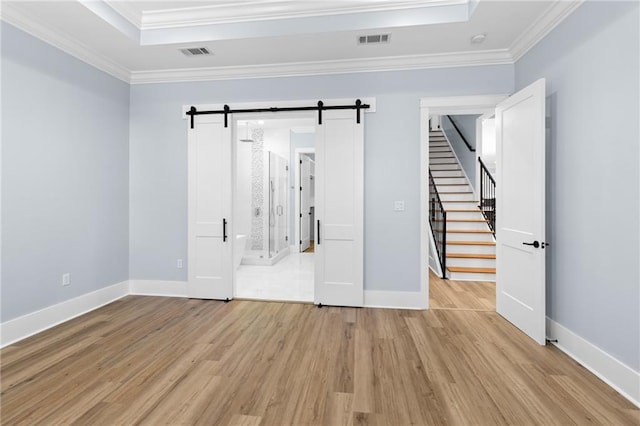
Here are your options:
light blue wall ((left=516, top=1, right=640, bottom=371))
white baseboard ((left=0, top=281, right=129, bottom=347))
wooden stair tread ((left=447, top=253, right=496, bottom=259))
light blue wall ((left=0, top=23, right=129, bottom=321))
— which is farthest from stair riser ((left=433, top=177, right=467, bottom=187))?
white baseboard ((left=0, top=281, right=129, bottom=347))

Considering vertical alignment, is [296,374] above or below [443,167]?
below

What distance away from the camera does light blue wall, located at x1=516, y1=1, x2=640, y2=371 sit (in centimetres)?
208

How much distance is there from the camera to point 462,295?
432 cm

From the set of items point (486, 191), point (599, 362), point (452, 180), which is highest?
point (452, 180)

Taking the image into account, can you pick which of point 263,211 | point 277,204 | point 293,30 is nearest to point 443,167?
point 277,204

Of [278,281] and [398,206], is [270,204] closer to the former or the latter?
[278,281]

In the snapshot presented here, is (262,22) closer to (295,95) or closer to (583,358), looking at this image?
(295,95)

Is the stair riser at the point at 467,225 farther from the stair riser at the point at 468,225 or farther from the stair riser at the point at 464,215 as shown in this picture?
the stair riser at the point at 464,215

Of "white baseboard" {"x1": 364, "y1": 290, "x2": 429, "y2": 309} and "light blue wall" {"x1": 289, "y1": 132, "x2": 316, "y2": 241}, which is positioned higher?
"light blue wall" {"x1": 289, "y1": 132, "x2": 316, "y2": 241}

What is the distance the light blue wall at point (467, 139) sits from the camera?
7411 millimetres

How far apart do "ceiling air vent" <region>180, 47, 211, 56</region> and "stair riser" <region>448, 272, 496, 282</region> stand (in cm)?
466

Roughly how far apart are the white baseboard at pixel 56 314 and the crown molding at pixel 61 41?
8.66ft

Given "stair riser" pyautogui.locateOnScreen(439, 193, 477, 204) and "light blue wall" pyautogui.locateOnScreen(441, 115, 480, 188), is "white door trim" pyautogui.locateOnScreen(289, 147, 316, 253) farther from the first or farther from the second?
"light blue wall" pyautogui.locateOnScreen(441, 115, 480, 188)

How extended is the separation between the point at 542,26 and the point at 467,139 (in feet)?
16.6
